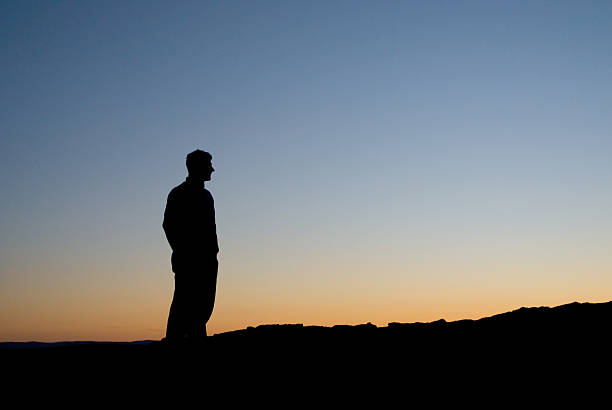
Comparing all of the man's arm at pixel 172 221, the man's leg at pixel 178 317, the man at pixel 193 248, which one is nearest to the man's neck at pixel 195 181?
the man at pixel 193 248

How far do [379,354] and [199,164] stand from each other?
4.20m

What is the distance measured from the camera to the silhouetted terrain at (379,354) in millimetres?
6539

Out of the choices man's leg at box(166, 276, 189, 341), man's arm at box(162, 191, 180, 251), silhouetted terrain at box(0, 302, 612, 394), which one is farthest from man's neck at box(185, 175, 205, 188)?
silhouetted terrain at box(0, 302, 612, 394)

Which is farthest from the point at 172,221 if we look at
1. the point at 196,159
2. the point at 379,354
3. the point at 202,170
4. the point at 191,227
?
the point at 379,354

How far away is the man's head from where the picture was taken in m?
9.69

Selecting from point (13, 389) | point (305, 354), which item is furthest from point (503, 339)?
point (13, 389)

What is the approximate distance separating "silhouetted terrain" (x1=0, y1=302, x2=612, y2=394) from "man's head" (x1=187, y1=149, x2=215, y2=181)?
2527mm

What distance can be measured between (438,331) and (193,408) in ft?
10.9

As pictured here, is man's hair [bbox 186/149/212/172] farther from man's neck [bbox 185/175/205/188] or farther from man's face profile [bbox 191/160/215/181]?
man's neck [bbox 185/175/205/188]

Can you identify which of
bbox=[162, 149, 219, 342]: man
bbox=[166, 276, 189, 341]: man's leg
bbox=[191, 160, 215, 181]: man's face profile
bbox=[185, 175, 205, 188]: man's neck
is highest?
bbox=[191, 160, 215, 181]: man's face profile

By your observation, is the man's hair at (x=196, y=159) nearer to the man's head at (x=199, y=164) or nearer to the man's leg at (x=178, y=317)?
the man's head at (x=199, y=164)

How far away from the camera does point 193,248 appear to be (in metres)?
9.62

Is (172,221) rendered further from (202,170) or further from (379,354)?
(379,354)

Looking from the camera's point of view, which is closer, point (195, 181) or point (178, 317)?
point (178, 317)
